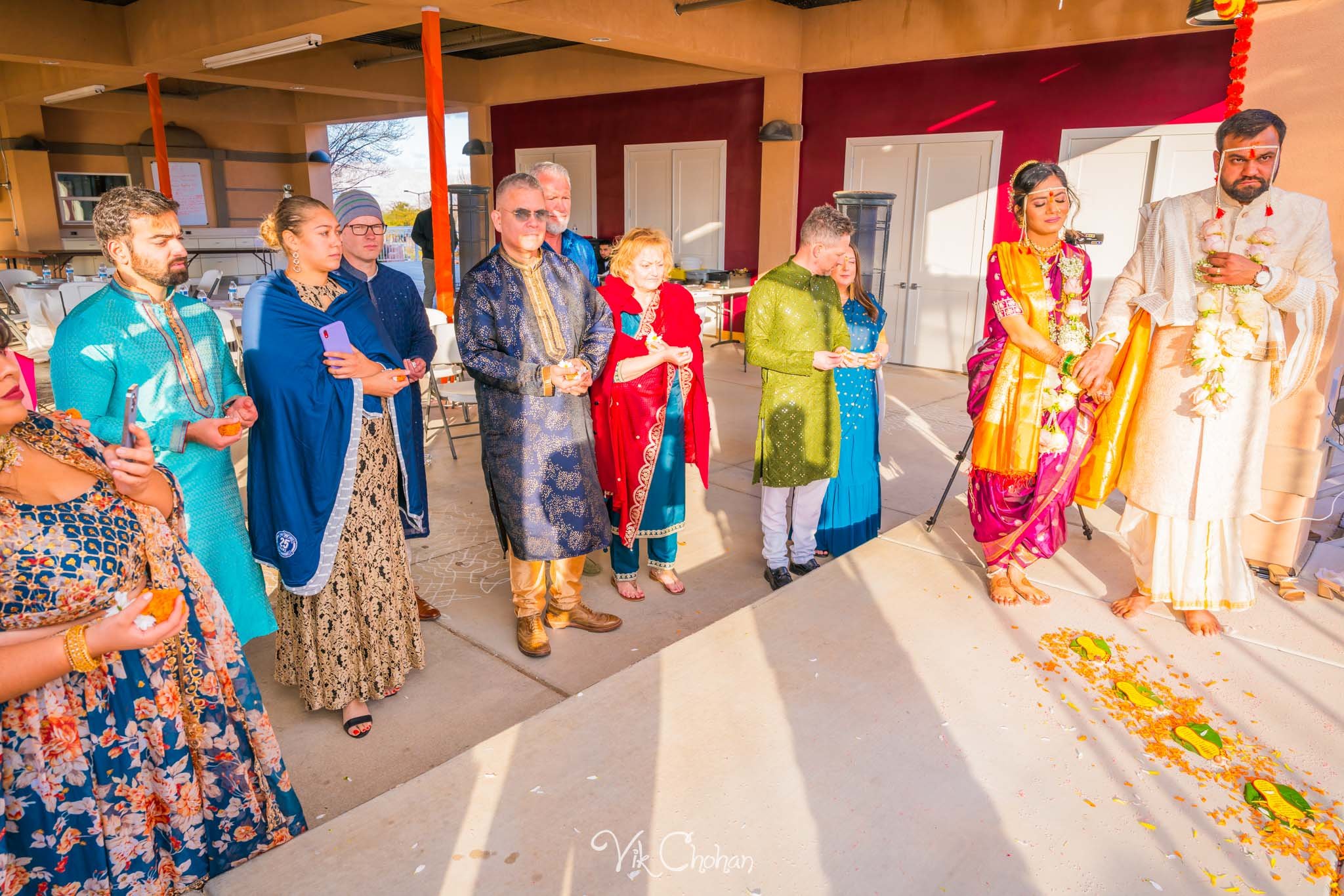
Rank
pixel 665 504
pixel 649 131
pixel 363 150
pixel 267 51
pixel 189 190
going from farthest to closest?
pixel 363 150, pixel 189 190, pixel 649 131, pixel 267 51, pixel 665 504

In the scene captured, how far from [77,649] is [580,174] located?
479 inches

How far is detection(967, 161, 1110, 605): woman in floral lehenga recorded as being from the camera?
10.5ft

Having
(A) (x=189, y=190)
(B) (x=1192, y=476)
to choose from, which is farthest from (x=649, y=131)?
(A) (x=189, y=190)

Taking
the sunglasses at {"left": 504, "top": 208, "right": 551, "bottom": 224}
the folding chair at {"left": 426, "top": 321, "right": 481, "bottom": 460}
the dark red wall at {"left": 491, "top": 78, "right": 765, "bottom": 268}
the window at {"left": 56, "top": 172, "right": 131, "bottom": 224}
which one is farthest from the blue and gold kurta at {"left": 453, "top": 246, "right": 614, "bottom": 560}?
the window at {"left": 56, "top": 172, "right": 131, "bottom": 224}

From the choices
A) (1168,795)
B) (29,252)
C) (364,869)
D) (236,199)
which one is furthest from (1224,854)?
(236,199)

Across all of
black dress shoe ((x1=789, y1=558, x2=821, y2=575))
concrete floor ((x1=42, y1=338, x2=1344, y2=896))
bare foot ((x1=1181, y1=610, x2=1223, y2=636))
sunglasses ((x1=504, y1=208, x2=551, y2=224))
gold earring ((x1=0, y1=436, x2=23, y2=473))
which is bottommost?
black dress shoe ((x1=789, y1=558, x2=821, y2=575))

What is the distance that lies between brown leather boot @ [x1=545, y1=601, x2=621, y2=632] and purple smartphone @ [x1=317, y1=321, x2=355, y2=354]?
146cm

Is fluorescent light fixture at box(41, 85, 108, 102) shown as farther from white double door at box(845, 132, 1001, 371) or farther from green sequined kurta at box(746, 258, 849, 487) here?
green sequined kurta at box(746, 258, 849, 487)

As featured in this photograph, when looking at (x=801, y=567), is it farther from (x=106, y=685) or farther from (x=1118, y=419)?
(x=106, y=685)

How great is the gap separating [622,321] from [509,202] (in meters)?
0.75

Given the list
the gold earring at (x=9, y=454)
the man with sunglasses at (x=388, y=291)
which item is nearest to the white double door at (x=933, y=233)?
the man with sunglasses at (x=388, y=291)

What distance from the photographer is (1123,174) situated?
27.2ft

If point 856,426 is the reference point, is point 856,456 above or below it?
below

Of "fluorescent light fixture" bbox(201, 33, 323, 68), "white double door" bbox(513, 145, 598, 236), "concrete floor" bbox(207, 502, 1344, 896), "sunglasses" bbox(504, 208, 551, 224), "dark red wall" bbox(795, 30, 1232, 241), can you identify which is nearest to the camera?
"concrete floor" bbox(207, 502, 1344, 896)
